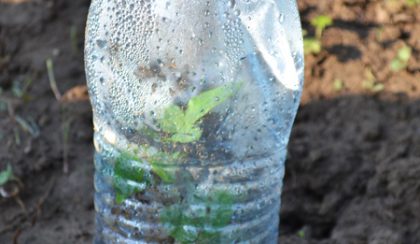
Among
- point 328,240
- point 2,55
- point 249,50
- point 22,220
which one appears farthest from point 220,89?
point 2,55

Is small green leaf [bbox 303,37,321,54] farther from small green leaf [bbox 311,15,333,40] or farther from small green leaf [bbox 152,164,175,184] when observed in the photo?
small green leaf [bbox 152,164,175,184]

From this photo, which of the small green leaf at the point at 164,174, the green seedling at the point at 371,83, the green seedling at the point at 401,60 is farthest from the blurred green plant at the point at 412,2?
the small green leaf at the point at 164,174

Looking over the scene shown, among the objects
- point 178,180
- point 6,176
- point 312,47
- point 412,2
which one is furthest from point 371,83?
point 6,176

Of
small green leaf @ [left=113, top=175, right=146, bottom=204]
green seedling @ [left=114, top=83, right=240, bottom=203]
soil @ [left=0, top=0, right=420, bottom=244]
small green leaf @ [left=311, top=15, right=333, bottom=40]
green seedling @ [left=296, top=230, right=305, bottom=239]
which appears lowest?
green seedling @ [left=296, top=230, right=305, bottom=239]

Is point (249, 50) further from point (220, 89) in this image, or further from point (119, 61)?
point (119, 61)

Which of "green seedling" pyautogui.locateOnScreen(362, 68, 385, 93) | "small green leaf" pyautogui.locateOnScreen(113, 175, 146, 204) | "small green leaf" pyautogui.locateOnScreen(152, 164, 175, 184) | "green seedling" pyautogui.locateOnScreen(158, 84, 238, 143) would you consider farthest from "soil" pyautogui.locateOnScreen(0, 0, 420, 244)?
"green seedling" pyautogui.locateOnScreen(158, 84, 238, 143)

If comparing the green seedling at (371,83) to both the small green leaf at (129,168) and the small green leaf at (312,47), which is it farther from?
the small green leaf at (129,168)

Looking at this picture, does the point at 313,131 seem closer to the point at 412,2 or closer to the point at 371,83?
the point at 371,83
